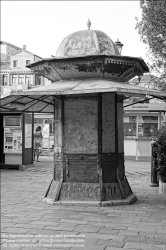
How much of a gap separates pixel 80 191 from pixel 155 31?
556 inches

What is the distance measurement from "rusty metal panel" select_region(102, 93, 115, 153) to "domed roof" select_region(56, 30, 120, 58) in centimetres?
95

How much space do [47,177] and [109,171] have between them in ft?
16.0

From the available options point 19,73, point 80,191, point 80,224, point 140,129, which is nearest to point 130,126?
point 140,129

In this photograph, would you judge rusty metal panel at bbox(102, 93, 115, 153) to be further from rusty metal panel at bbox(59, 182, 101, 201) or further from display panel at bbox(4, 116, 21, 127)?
display panel at bbox(4, 116, 21, 127)

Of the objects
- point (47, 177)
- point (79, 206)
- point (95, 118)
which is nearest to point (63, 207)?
point (79, 206)

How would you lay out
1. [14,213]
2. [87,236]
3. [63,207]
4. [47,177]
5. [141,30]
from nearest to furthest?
[87,236], [14,213], [63,207], [47,177], [141,30]

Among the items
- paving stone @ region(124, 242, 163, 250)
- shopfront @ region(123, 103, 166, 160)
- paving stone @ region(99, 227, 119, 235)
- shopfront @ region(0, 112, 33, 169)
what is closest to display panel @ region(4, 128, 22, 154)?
shopfront @ region(0, 112, 33, 169)

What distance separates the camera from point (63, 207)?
24.2ft

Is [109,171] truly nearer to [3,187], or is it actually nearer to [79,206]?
[79,206]

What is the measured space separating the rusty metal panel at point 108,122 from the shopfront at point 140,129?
1046 cm

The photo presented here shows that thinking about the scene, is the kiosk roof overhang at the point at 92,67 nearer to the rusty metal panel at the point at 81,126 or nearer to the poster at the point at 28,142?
the rusty metal panel at the point at 81,126

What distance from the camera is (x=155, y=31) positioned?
1975 cm

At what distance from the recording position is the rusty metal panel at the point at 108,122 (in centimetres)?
770

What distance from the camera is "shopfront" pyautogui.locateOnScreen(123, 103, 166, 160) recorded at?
18.2m
